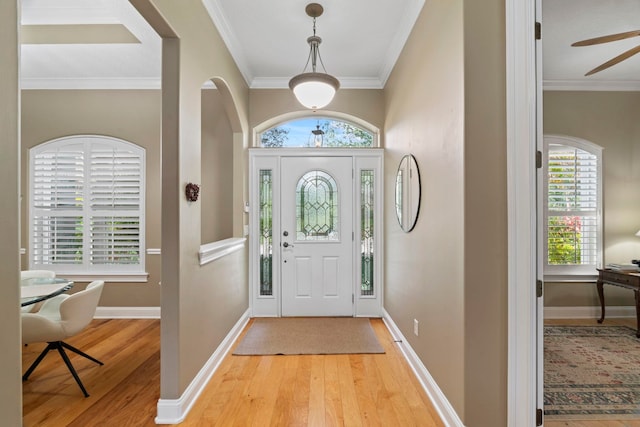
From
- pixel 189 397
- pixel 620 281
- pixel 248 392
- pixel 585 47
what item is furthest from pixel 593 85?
pixel 189 397

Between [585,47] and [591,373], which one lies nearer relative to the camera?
[591,373]

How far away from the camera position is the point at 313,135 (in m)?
4.46

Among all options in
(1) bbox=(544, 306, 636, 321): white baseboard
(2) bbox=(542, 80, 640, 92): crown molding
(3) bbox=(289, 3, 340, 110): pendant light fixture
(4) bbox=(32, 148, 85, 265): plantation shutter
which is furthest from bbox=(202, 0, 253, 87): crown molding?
(1) bbox=(544, 306, 636, 321): white baseboard

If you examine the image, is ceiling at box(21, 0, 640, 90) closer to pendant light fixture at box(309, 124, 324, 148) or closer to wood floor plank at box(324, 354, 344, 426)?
pendant light fixture at box(309, 124, 324, 148)

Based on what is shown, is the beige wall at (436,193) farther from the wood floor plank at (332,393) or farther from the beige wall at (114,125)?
the beige wall at (114,125)

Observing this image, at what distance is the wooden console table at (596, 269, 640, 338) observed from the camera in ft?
11.5

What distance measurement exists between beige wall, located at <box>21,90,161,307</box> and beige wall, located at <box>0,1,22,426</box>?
327cm

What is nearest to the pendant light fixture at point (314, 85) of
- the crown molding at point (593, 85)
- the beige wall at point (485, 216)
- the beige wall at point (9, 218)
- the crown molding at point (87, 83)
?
the beige wall at point (485, 216)

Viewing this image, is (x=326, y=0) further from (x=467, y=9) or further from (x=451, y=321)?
(x=451, y=321)

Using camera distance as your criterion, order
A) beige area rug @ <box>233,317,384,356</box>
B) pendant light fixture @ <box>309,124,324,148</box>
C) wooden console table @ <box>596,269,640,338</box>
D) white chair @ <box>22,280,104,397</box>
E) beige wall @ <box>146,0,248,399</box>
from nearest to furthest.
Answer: beige wall @ <box>146,0,248,399</box>
white chair @ <box>22,280,104,397</box>
beige area rug @ <box>233,317,384,356</box>
wooden console table @ <box>596,269,640,338</box>
pendant light fixture @ <box>309,124,324,148</box>

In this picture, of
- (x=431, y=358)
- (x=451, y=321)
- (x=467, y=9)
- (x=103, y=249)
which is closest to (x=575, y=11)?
(x=467, y=9)

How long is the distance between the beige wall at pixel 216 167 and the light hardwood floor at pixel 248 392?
155 centimetres

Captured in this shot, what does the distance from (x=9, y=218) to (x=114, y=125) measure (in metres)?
3.67

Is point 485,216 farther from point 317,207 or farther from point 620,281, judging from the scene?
point 620,281
